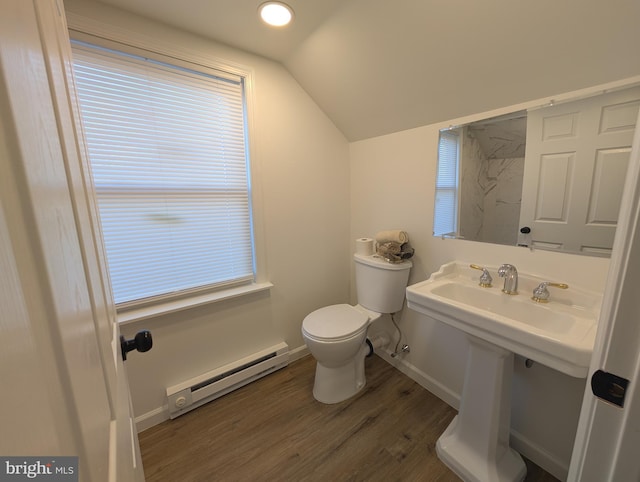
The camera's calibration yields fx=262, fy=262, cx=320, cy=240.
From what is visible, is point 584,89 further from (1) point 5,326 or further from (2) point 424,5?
(1) point 5,326

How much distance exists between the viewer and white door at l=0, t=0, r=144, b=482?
0.57ft

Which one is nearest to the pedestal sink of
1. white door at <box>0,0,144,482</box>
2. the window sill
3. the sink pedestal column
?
the sink pedestal column

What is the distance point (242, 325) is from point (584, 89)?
2086mm

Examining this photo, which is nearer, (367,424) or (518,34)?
(518,34)

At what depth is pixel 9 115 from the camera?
20cm

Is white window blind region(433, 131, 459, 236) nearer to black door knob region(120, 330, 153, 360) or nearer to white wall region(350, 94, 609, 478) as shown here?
white wall region(350, 94, 609, 478)

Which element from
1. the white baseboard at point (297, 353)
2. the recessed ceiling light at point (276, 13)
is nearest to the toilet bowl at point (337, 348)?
the white baseboard at point (297, 353)

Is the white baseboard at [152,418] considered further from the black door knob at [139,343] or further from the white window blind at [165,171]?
the black door knob at [139,343]

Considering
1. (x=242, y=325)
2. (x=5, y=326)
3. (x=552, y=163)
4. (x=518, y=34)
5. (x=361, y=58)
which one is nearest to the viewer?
(x=5, y=326)

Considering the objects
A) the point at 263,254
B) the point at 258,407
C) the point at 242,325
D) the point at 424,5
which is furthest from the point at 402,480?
the point at 424,5

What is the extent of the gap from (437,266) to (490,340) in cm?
65

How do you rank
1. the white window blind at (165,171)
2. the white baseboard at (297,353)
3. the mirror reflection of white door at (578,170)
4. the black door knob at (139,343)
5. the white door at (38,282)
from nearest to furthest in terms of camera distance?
the white door at (38,282)
the black door knob at (139,343)
the mirror reflection of white door at (578,170)
the white window blind at (165,171)
the white baseboard at (297,353)

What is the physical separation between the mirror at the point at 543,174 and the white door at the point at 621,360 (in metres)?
0.72

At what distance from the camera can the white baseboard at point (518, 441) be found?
3.99ft
